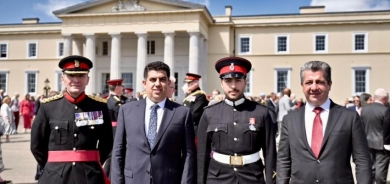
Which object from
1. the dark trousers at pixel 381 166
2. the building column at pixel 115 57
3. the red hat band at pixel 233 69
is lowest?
the dark trousers at pixel 381 166

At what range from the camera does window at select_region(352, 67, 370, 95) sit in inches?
1603

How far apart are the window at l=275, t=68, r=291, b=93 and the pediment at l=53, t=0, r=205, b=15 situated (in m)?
12.4

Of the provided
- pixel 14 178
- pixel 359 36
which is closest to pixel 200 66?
pixel 359 36

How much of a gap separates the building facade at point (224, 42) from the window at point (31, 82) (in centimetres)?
788

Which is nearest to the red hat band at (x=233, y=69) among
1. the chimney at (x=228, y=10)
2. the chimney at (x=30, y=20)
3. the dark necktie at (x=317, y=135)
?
the dark necktie at (x=317, y=135)

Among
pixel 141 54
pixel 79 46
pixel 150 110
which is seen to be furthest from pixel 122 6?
pixel 150 110

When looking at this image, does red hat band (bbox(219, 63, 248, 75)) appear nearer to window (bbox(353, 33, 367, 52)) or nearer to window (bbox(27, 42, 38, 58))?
window (bbox(353, 33, 367, 52))

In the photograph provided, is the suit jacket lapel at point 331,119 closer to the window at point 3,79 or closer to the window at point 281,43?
the window at point 281,43

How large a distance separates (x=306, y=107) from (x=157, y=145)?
167 cm

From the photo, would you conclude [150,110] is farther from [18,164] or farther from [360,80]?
[360,80]

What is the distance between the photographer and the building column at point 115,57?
133 ft

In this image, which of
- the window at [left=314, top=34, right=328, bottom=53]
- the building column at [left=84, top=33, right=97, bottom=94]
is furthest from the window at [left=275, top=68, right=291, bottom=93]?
the building column at [left=84, top=33, right=97, bottom=94]

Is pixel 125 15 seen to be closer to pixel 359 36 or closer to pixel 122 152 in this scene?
pixel 359 36

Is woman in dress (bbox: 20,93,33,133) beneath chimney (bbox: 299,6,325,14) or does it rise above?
beneath
